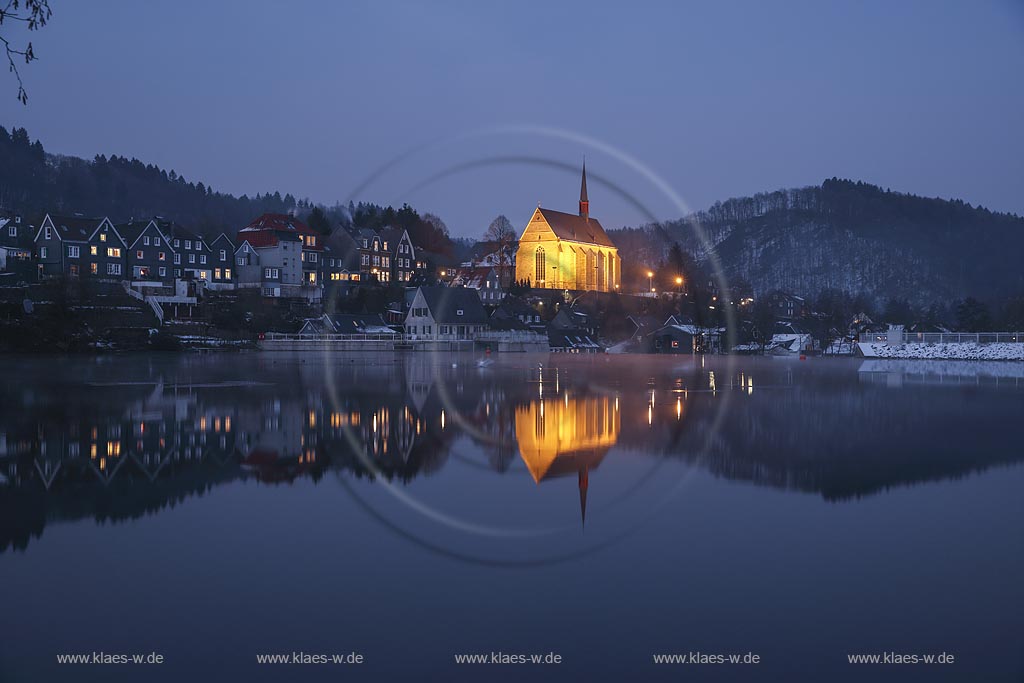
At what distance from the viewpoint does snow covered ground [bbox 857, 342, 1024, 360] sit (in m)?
87.0

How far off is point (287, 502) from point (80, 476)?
17.8 feet

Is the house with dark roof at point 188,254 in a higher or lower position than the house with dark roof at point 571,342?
higher

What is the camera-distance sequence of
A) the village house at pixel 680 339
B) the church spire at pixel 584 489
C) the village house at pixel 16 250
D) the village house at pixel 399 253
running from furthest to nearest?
1. the village house at pixel 399 253
2. the village house at pixel 680 339
3. the village house at pixel 16 250
4. the church spire at pixel 584 489

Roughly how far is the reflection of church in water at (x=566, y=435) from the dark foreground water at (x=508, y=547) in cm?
18

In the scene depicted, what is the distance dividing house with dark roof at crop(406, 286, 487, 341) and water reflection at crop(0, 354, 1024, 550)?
191ft

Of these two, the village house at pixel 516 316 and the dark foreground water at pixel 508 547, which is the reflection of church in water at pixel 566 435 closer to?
the dark foreground water at pixel 508 547

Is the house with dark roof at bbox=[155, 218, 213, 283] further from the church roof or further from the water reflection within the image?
the church roof

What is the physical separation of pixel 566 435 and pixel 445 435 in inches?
143

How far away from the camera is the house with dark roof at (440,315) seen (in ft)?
341

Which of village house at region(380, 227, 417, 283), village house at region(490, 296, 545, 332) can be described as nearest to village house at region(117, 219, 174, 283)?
village house at region(380, 227, 417, 283)

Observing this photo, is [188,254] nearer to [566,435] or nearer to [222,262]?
[222,262]

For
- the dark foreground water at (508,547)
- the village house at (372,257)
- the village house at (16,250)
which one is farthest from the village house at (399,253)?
the dark foreground water at (508,547)

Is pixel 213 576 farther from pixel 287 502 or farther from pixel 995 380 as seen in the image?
pixel 995 380

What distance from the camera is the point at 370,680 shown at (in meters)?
8.08
